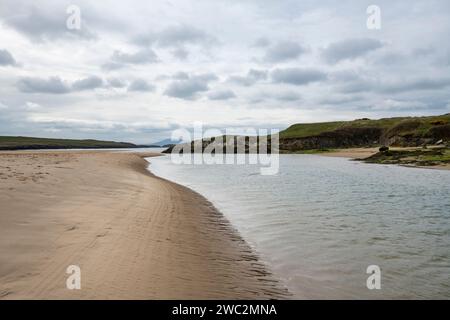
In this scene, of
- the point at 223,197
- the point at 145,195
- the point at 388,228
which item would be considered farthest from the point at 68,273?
the point at 223,197

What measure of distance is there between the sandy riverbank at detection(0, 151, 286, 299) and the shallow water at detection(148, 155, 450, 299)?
1096 millimetres

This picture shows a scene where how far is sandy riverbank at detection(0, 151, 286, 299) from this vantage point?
25.0 feet

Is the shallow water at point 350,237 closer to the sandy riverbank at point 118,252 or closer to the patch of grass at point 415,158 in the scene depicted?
the sandy riverbank at point 118,252

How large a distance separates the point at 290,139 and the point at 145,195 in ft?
373

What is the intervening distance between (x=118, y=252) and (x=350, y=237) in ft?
27.2

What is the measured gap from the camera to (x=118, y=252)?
389 inches

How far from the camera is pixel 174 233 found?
13141 millimetres

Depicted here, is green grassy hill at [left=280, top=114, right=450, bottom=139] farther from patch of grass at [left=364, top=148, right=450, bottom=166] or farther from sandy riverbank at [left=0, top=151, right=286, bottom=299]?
sandy riverbank at [left=0, top=151, right=286, bottom=299]

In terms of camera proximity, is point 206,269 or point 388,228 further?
point 388,228

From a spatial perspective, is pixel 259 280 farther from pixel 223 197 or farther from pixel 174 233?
pixel 223 197

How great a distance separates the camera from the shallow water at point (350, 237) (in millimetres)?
8898

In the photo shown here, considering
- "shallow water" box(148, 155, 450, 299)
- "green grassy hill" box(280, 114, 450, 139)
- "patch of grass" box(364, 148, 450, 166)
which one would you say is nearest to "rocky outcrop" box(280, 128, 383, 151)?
"green grassy hill" box(280, 114, 450, 139)

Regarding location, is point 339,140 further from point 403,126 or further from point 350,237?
point 350,237

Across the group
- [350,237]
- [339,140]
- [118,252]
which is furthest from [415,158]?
[339,140]
